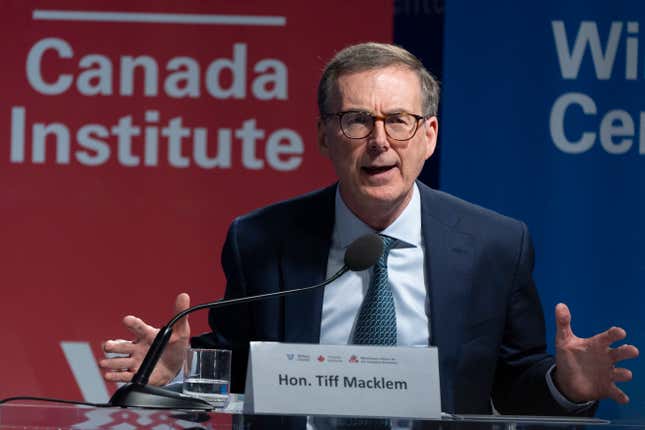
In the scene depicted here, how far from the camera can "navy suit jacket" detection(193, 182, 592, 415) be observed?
8.17 ft

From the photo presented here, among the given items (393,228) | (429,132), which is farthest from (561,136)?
(393,228)

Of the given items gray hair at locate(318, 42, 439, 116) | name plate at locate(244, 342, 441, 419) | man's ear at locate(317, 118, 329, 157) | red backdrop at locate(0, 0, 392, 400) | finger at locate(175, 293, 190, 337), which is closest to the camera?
name plate at locate(244, 342, 441, 419)

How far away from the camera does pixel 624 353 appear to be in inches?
82.2

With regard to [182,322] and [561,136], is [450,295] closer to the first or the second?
[182,322]

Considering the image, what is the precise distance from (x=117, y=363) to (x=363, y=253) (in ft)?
1.94

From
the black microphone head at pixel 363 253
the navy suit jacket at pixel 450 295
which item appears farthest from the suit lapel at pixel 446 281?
the black microphone head at pixel 363 253

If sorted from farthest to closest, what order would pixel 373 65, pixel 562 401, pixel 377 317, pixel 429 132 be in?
pixel 429 132, pixel 373 65, pixel 377 317, pixel 562 401

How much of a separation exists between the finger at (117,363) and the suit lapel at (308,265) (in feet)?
1.48

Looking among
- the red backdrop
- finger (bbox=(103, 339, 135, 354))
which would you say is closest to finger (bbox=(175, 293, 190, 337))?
finger (bbox=(103, 339, 135, 354))

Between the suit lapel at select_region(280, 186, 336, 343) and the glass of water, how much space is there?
20.0 inches

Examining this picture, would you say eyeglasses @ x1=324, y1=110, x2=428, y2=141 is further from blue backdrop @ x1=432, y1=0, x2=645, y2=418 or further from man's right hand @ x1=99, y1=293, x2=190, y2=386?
blue backdrop @ x1=432, y1=0, x2=645, y2=418

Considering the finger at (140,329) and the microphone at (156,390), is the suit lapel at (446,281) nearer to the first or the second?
the microphone at (156,390)

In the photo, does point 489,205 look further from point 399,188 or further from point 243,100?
point 399,188

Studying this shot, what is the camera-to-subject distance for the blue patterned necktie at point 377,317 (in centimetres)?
246
